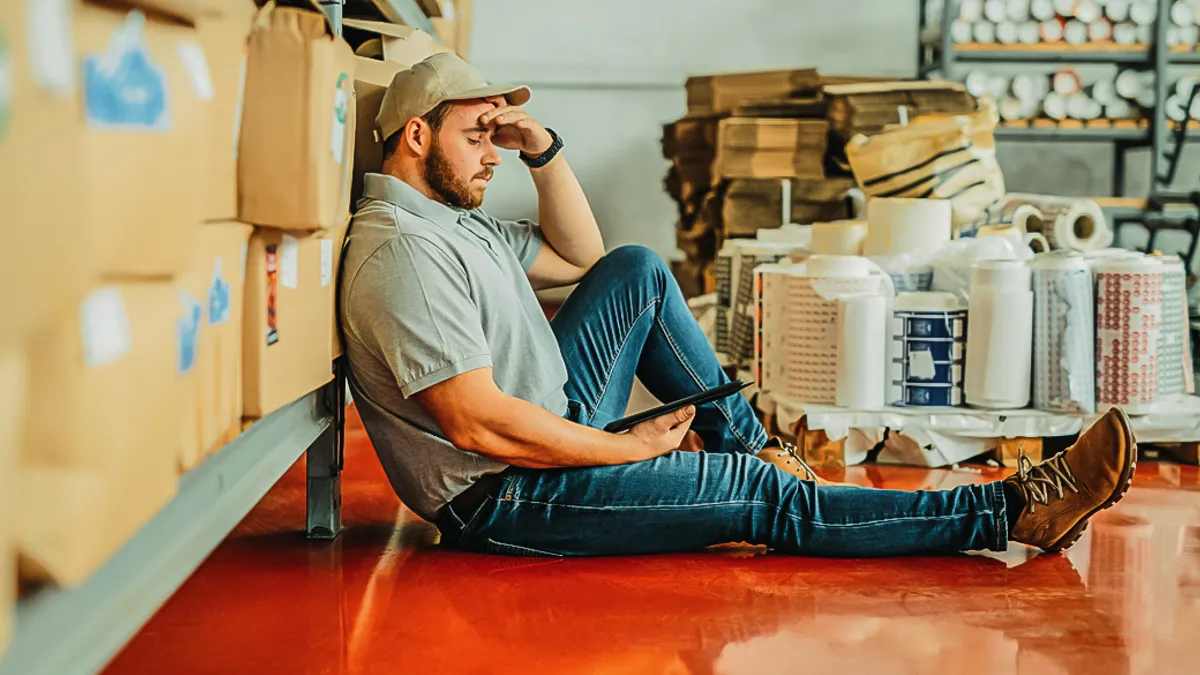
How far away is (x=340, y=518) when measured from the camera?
103 inches

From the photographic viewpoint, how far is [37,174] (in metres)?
0.76

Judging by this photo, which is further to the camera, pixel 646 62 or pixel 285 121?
pixel 646 62

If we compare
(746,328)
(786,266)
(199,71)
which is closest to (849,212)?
(746,328)

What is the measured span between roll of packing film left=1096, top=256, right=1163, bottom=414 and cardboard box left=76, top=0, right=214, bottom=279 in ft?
9.08

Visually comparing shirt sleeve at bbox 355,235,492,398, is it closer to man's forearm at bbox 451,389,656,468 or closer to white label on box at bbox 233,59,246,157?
man's forearm at bbox 451,389,656,468

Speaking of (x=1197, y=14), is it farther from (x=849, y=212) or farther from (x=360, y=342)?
(x=360, y=342)

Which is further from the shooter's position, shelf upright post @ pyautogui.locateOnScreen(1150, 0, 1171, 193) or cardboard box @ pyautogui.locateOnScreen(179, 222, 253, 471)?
shelf upright post @ pyautogui.locateOnScreen(1150, 0, 1171, 193)

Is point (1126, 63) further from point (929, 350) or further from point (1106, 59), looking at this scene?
point (929, 350)

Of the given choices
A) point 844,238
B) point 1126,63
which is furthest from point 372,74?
point 1126,63

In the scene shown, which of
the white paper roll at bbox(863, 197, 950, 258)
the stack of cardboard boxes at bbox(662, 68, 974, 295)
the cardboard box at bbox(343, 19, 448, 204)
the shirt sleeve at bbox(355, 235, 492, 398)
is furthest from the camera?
the stack of cardboard boxes at bbox(662, 68, 974, 295)

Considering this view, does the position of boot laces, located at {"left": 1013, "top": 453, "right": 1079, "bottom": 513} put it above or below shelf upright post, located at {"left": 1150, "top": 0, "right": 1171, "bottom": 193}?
below

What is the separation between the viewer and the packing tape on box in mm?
3422

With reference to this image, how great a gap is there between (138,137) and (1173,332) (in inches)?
126

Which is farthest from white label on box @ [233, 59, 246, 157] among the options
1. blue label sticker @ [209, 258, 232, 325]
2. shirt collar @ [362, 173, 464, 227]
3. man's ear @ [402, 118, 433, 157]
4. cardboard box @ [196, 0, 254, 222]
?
man's ear @ [402, 118, 433, 157]
